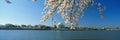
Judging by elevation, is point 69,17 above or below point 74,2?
below

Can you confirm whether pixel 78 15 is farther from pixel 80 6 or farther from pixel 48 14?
pixel 48 14

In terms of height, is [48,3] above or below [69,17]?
above

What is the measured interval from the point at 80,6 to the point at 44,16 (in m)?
0.60

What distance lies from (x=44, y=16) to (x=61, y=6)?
0.31 m

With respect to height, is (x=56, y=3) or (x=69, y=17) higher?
(x=56, y=3)

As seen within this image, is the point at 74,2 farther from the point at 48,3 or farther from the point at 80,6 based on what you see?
the point at 48,3

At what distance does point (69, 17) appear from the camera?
362cm

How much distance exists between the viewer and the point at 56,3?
3.65 meters

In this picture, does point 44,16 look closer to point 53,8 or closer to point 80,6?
point 53,8

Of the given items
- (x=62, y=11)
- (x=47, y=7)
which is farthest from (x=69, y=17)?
(x=47, y=7)

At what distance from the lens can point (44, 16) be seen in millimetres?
3693

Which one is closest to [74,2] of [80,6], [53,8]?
[80,6]

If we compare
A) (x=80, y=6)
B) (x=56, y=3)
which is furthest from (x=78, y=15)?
(x=56, y=3)

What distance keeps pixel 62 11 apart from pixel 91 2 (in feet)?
1.59
